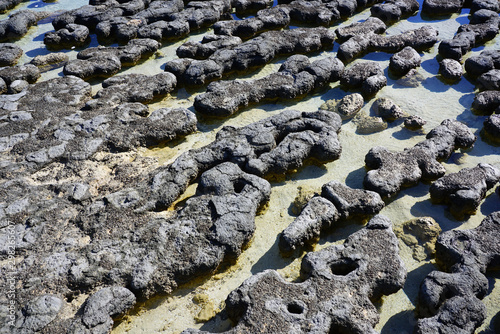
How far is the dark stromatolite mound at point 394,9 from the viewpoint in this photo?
8875 mm

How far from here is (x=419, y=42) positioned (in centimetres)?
789

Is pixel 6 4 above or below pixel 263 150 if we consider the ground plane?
above

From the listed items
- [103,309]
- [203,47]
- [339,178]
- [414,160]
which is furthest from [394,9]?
[103,309]

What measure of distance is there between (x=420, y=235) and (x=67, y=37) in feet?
24.8

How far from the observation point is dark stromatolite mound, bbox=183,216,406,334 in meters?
3.51

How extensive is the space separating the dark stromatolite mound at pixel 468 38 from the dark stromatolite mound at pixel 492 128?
2.13m

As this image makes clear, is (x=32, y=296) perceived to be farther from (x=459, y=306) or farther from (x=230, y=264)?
(x=459, y=306)

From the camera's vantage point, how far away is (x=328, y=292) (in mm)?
3725

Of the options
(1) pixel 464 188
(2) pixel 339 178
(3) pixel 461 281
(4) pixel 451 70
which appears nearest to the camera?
(3) pixel 461 281

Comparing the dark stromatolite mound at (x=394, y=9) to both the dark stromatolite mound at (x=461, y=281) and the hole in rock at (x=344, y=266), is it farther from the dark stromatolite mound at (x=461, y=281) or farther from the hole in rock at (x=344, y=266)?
the hole in rock at (x=344, y=266)

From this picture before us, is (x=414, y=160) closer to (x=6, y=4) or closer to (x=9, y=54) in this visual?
(x=9, y=54)

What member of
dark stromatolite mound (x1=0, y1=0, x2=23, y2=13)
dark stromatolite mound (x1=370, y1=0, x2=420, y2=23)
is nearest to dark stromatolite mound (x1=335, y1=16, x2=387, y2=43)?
dark stromatolite mound (x1=370, y1=0, x2=420, y2=23)

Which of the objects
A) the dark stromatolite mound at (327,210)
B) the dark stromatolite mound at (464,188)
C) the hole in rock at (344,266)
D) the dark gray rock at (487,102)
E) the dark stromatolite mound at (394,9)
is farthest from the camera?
the dark stromatolite mound at (394,9)

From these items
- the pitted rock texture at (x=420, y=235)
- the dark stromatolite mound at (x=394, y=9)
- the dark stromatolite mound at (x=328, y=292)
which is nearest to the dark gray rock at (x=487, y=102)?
the pitted rock texture at (x=420, y=235)
